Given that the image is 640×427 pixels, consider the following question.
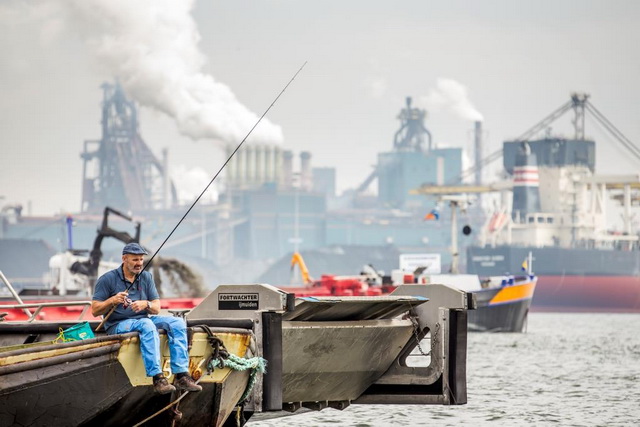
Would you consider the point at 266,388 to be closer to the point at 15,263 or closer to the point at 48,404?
the point at 48,404

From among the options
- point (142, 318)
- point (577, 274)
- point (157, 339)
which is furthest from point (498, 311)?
point (577, 274)

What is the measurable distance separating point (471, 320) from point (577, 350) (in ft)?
37.5

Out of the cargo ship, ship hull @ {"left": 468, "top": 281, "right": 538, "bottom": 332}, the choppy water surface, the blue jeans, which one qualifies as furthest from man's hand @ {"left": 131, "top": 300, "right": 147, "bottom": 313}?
the cargo ship

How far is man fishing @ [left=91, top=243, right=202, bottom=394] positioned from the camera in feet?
37.2

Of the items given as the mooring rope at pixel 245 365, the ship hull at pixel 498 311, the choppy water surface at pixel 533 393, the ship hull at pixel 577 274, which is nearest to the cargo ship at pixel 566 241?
the ship hull at pixel 577 274

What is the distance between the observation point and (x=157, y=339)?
11.4m

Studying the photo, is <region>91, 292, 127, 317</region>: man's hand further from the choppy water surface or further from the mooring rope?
the choppy water surface

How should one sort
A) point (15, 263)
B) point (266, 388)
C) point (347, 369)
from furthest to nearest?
point (15, 263)
point (347, 369)
point (266, 388)

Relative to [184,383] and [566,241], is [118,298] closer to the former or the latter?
[184,383]

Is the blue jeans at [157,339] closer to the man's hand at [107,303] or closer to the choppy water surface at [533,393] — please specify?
the man's hand at [107,303]

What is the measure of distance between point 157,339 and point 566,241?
108m

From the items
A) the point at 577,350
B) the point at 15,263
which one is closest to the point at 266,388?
the point at 577,350

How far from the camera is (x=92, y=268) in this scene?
4666cm

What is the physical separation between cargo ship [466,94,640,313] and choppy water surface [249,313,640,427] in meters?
59.6
